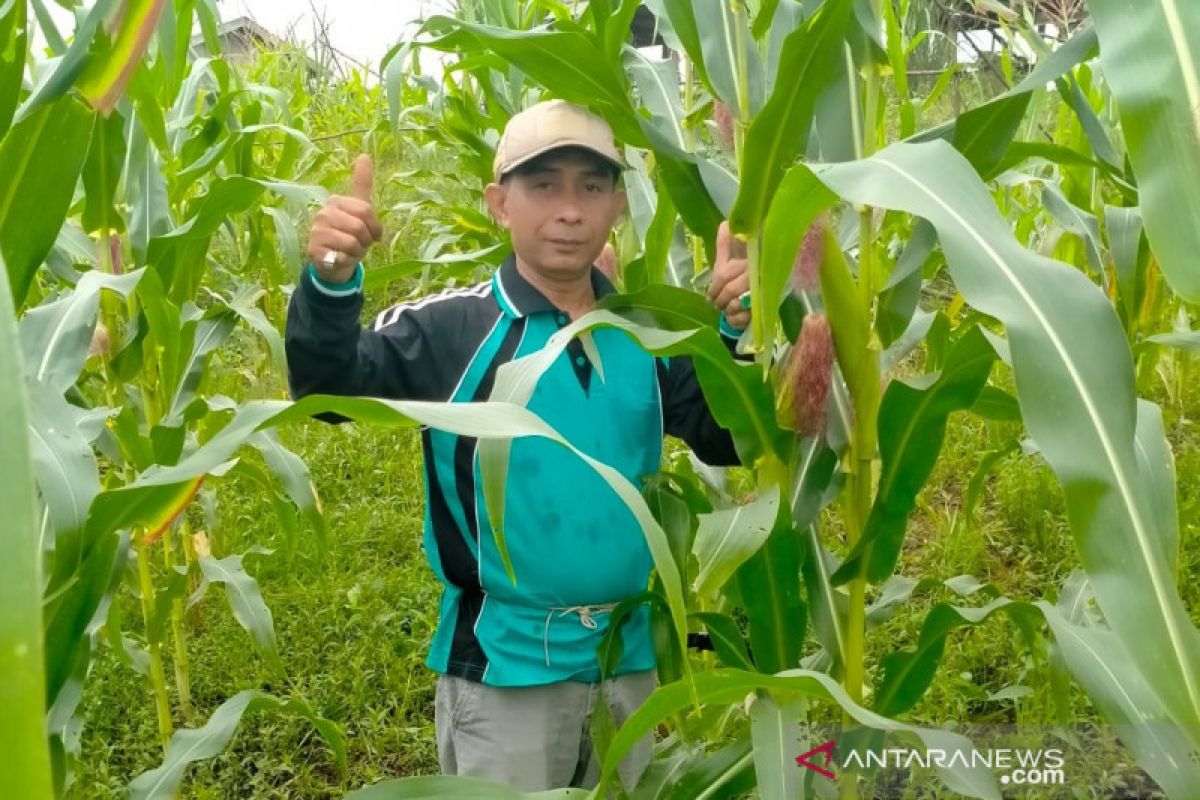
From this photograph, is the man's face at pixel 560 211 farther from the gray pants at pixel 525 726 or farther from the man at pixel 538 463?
the gray pants at pixel 525 726

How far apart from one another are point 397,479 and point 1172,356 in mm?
2509

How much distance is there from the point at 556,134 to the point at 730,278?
0.41 m

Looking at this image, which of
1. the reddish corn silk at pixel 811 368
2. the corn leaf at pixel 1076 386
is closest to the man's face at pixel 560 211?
the reddish corn silk at pixel 811 368

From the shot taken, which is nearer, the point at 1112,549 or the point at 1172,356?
the point at 1112,549

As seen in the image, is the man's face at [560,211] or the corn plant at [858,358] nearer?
the corn plant at [858,358]

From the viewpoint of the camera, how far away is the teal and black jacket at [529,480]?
1583 mm

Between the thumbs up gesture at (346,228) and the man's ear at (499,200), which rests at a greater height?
the man's ear at (499,200)

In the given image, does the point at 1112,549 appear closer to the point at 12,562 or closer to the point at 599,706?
the point at 12,562

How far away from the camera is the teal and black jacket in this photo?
1.58 metres

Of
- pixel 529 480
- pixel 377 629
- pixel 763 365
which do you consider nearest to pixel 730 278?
pixel 763 365

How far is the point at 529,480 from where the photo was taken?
5.18ft

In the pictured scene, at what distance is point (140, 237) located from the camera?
1948mm

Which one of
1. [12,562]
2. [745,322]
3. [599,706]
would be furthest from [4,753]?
[599,706]

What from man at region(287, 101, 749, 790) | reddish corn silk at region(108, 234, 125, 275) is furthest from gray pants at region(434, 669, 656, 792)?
reddish corn silk at region(108, 234, 125, 275)
